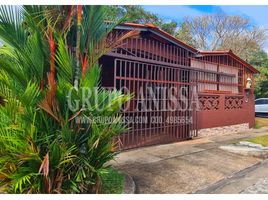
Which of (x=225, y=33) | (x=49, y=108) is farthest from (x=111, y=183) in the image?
(x=225, y=33)

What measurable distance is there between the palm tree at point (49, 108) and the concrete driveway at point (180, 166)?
57.4 inches

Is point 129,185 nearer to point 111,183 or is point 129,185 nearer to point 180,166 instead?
point 111,183

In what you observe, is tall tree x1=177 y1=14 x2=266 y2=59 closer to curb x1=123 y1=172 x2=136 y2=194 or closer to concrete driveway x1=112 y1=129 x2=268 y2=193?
concrete driveway x1=112 y1=129 x2=268 y2=193

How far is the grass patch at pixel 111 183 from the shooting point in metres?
4.46

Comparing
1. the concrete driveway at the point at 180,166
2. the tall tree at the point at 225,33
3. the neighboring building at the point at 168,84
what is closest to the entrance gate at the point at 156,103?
the neighboring building at the point at 168,84

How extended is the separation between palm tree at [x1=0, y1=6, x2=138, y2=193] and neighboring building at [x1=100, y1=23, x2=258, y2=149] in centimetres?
230

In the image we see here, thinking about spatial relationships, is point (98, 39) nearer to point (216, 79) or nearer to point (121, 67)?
point (121, 67)

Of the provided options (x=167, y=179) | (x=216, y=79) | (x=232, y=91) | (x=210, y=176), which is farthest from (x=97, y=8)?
(x=232, y=91)

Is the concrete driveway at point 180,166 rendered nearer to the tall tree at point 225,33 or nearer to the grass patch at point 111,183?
the grass patch at point 111,183

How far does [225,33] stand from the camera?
2856 centimetres

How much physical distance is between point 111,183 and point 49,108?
163cm

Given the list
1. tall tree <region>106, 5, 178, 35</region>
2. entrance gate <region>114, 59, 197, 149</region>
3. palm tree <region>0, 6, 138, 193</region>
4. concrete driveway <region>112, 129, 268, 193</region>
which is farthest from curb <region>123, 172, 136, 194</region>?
tall tree <region>106, 5, 178, 35</region>

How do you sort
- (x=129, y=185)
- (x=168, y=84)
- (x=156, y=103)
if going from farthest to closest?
(x=168, y=84) → (x=156, y=103) → (x=129, y=185)

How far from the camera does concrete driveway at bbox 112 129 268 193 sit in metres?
5.41
